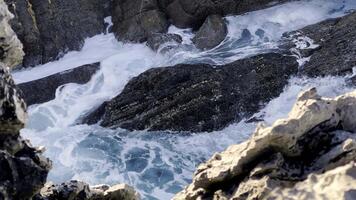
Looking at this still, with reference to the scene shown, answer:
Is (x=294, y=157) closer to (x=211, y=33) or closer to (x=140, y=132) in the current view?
(x=140, y=132)

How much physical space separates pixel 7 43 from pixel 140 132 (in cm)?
1163

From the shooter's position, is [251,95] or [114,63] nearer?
[251,95]

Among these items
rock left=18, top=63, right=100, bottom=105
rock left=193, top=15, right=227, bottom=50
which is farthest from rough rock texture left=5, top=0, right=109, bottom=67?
rock left=193, top=15, right=227, bottom=50

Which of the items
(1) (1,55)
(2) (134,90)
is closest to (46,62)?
(2) (134,90)

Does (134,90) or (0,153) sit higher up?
(0,153)

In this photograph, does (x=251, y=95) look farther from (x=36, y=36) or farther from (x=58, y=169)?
(x=36, y=36)

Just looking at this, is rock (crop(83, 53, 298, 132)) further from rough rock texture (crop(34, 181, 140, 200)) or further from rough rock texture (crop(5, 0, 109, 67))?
rough rock texture (crop(34, 181, 140, 200))

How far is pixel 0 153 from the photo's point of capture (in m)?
6.77

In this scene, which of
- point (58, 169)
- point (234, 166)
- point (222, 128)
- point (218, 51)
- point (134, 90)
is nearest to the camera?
point (234, 166)

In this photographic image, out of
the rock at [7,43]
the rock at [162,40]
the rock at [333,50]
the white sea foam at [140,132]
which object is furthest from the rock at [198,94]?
the rock at [7,43]

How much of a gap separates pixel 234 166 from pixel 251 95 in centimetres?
1210

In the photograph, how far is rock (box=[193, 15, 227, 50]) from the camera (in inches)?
859

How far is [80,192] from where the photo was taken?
8594mm

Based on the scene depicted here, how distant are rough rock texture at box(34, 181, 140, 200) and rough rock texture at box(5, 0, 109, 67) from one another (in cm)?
1403
